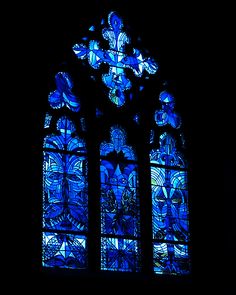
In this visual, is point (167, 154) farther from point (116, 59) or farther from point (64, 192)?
point (64, 192)

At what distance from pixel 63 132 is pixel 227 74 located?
6.95 feet

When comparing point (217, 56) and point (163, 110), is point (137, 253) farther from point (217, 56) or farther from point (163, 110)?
point (217, 56)

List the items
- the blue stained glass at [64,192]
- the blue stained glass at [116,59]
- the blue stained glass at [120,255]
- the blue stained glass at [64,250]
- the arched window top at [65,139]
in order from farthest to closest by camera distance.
Result: the blue stained glass at [116,59] → the arched window top at [65,139] → the blue stained glass at [120,255] → the blue stained glass at [64,192] → the blue stained glass at [64,250]

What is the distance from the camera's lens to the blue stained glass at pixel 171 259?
1089 cm

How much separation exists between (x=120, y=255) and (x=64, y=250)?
621mm

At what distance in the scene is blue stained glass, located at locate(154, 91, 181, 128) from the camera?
37.8ft

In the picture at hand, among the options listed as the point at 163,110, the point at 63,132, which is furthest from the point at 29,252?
the point at 163,110

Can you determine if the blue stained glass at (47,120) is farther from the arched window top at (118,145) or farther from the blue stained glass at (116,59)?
the blue stained glass at (116,59)

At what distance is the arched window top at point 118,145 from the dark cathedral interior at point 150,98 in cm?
11

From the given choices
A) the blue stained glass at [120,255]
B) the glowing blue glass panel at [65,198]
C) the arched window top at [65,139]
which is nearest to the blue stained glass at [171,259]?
the blue stained glass at [120,255]

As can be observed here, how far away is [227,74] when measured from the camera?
11867 millimetres

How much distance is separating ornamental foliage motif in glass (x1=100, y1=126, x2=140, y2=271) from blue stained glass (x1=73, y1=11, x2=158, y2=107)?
0.48 meters

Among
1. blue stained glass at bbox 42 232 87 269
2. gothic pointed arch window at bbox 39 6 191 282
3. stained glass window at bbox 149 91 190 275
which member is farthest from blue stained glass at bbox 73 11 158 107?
blue stained glass at bbox 42 232 87 269

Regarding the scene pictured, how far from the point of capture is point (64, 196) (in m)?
10.6
